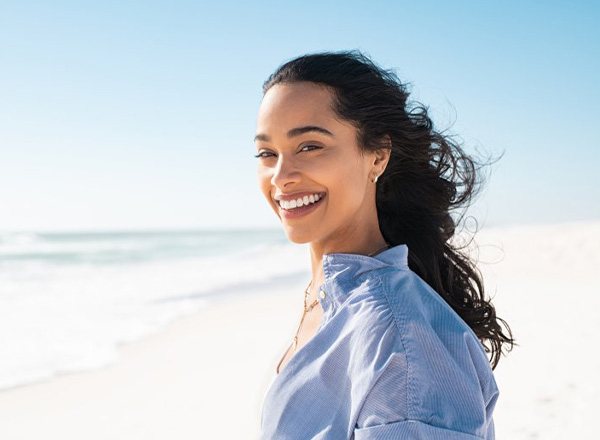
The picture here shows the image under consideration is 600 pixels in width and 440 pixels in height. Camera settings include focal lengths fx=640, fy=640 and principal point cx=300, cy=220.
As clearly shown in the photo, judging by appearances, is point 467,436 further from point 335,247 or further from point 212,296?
point 212,296

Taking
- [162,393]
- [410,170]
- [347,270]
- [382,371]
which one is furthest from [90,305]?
[382,371]

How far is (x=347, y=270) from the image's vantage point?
1.81 m

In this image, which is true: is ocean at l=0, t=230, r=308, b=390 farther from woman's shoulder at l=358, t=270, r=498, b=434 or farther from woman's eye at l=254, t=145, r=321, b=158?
woman's shoulder at l=358, t=270, r=498, b=434

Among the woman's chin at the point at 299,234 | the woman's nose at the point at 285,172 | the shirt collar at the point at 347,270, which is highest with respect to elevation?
the woman's nose at the point at 285,172

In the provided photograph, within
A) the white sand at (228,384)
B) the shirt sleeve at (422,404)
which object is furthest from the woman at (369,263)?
the white sand at (228,384)

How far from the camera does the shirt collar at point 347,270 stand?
5.78 feet

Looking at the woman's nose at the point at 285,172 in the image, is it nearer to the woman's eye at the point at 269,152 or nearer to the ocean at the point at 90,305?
the woman's eye at the point at 269,152

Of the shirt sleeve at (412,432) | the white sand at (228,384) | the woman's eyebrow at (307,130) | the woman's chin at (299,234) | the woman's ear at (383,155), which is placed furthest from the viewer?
the white sand at (228,384)

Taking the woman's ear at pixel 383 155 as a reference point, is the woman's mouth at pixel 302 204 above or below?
below

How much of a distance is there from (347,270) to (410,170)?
75 centimetres

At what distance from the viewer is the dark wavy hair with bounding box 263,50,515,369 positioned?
2059mm

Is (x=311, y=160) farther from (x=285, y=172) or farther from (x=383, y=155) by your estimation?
(x=383, y=155)

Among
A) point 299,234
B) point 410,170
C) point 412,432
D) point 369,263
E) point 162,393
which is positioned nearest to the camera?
point 412,432

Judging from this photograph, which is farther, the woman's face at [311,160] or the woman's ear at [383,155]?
the woman's ear at [383,155]
